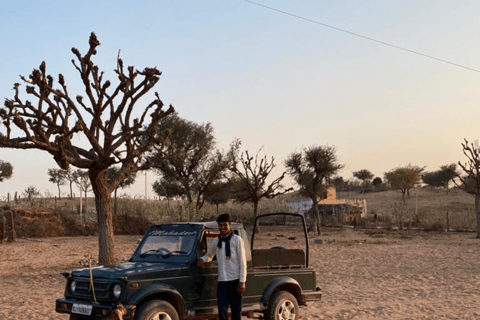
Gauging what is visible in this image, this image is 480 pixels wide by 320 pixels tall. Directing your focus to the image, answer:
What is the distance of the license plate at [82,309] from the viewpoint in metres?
7.21

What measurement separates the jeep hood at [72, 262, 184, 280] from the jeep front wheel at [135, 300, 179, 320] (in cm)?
36

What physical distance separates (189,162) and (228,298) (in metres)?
36.3

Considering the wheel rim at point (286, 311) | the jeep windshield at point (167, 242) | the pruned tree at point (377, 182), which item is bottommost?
the wheel rim at point (286, 311)

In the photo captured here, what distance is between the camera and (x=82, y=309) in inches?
287

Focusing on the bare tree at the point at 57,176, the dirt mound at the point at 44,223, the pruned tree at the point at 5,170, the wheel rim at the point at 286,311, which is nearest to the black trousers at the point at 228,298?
the wheel rim at the point at 286,311

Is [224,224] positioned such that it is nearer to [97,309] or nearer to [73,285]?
[97,309]

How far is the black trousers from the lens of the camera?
7.72 metres

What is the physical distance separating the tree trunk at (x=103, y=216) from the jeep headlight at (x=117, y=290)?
998 centimetres

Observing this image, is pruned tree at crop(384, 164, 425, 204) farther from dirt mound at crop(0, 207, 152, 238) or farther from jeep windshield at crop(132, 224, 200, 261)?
jeep windshield at crop(132, 224, 200, 261)

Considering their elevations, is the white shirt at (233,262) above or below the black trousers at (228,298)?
above

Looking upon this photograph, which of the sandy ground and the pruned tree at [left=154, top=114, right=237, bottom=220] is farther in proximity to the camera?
the pruned tree at [left=154, top=114, right=237, bottom=220]

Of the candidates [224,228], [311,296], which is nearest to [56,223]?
[311,296]

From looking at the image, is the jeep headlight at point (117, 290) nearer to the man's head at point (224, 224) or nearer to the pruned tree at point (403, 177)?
the man's head at point (224, 224)

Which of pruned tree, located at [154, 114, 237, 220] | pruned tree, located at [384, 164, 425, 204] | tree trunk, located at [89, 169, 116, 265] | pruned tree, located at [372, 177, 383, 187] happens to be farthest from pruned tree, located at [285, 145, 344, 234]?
pruned tree, located at [372, 177, 383, 187]
